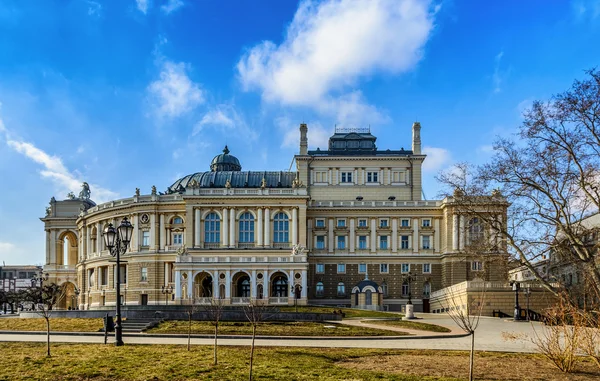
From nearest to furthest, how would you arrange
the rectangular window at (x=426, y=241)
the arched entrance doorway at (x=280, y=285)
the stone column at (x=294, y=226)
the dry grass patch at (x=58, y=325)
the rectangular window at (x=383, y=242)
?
1. the dry grass patch at (x=58, y=325)
2. the arched entrance doorway at (x=280, y=285)
3. the stone column at (x=294, y=226)
4. the rectangular window at (x=426, y=241)
5. the rectangular window at (x=383, y=242)

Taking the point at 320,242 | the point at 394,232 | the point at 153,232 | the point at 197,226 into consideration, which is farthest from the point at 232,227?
the point at 394,232

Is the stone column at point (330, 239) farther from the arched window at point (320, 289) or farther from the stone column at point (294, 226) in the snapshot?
the stone column at point (294, 226)

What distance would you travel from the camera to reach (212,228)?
335 feet

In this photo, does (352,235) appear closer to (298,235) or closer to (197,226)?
(298,235)

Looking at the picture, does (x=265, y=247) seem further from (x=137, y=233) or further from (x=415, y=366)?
(x=415, y=366)

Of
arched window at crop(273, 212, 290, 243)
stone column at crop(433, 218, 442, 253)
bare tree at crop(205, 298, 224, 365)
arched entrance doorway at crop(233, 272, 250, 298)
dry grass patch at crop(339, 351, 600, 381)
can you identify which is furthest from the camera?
stone column at crop(433, 218, 442, 253)

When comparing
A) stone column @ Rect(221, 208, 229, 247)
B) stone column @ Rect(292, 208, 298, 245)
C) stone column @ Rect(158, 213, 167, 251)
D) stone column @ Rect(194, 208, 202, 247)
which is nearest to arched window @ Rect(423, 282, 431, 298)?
stone column @ Rect(292, 208, 298, 245)

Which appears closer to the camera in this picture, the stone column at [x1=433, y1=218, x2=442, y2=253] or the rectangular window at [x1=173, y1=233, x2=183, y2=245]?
the stone column at [x1=433, y1=218, x2=442, y2=253]

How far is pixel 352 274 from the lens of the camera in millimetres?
104250

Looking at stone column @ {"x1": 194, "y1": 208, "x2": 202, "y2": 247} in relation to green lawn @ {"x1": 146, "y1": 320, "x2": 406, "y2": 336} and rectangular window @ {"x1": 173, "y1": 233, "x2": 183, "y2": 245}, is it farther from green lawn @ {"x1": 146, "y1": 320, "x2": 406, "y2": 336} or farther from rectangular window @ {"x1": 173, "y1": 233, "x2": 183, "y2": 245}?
green lawn @ {"x1": 146, "y1": 320, "x2": 406, "y2": 336}

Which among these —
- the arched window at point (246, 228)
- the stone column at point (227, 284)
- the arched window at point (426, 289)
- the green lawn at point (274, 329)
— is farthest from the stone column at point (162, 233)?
the green lawn at point (274, 329)

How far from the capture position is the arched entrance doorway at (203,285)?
95.0m

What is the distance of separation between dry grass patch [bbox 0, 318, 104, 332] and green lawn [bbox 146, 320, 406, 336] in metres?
4.75

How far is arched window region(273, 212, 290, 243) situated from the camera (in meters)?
102
